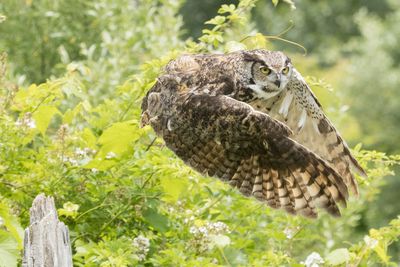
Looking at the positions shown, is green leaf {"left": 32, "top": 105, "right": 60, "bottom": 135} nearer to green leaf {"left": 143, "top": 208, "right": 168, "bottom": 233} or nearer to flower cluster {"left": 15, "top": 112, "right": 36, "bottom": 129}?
flower cluster {"left": 15, "top": 112, "right": 36, "bottom": 129}

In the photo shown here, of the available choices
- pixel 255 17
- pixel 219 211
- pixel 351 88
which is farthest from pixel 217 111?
pixel 255 17

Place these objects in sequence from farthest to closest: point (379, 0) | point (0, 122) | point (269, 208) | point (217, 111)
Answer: point (379, 0)
point (269, 208)
point (217, 111)
point (0, 122)

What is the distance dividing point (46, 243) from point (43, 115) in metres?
1.04

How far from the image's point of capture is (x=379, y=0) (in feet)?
108

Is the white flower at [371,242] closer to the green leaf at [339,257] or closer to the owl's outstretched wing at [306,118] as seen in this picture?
the green leaf at [339,257]

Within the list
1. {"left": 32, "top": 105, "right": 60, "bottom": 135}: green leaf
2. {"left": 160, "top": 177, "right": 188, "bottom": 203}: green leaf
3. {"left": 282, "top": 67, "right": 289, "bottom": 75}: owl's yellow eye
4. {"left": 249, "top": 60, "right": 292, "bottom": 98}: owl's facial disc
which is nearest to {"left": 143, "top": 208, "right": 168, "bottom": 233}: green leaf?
{"left": 160, "top": 177, "right": 188, "bottom": 203}: green leaf

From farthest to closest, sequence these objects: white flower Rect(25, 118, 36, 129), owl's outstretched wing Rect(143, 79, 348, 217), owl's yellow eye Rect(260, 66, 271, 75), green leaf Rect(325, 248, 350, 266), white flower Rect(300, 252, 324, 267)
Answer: owl's yellow eye Rect(260, 66, 271, 75) → owl's outstretched wing Rect(143, 79, 348, 217) → white flower Rect(25, 118, 36, 129) → white flower Rect(300, 252, 324, 267) → green leaf Rect(325, 248, 350, 266)

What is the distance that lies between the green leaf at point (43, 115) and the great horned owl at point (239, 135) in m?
0.49

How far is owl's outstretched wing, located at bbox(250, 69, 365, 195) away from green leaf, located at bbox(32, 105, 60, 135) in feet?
3.57

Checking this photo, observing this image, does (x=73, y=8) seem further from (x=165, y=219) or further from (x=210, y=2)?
(x=210, y=2)

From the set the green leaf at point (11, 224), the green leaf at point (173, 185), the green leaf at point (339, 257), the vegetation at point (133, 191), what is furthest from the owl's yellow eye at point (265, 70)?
the green leaf at point (11, 224)

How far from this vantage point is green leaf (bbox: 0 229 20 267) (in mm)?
3828

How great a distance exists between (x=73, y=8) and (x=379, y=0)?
25494 millimetres

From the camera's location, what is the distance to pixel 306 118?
523cm
